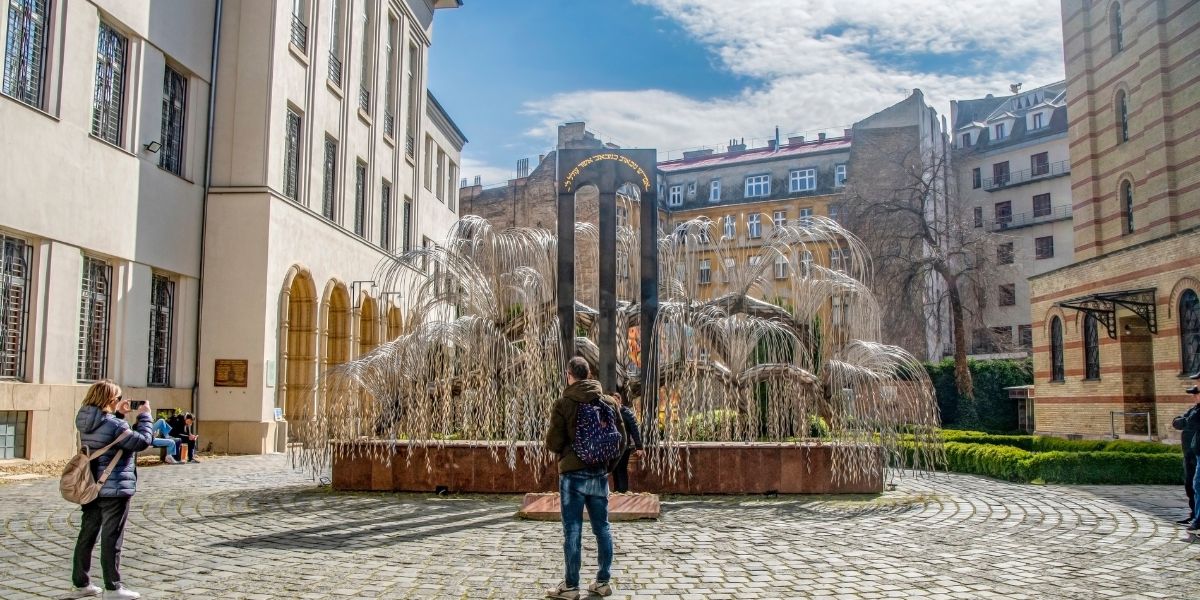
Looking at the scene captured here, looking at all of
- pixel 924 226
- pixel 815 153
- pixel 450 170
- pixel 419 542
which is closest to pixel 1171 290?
pixel 924 226

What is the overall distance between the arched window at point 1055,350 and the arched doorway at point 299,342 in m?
23.6

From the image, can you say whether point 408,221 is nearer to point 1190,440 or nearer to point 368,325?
point 368,325

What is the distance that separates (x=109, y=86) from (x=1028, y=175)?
54.1m

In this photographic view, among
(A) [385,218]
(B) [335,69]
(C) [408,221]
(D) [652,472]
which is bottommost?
(D) [652,472]

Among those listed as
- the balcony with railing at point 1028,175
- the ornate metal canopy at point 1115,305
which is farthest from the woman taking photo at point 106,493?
the balcony with railing at point 1028,175

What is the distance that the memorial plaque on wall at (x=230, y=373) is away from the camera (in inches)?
812

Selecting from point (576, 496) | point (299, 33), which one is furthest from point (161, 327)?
point (576, 496)

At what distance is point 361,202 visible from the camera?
29.4 meters

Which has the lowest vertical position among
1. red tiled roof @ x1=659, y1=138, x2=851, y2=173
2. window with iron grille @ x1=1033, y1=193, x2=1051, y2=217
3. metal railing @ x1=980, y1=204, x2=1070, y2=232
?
metal railing @ x1=980, y1=204, x2=1070, y2=232

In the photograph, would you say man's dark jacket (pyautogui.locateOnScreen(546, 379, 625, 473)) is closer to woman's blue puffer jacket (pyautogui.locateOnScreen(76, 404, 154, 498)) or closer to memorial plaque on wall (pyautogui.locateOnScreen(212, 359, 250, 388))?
woman's blue puffer jacket (pyautogui.locateOnScreen(76, 404, 154, 498))

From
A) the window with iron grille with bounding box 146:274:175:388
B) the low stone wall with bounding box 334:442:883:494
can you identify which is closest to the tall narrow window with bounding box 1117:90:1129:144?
the low stone wall with bounding box 334:442:883:494

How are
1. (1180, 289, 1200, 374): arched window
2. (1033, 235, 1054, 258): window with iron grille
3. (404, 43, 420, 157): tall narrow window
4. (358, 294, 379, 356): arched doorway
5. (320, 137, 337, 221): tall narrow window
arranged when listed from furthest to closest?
(1033, 235, 1054, 258): window with iron grille → (404, 43, 420, 157): tall narrow window → (358, 294, 379, 356): arched doorway → (320, 137, 337, 221): tall narrow window → (1180, 289, 1200, 374): arched window

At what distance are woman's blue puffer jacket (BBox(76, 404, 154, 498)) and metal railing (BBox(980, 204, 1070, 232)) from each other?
53647mm

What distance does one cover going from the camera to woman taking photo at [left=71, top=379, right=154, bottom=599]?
6.35 m
